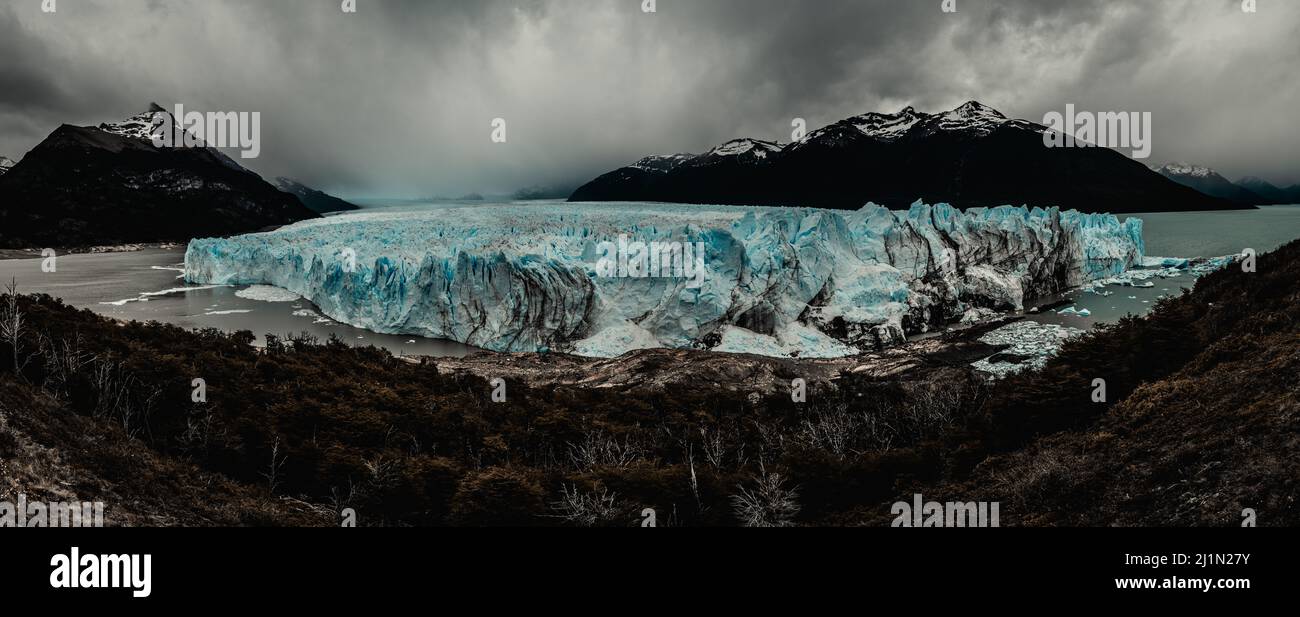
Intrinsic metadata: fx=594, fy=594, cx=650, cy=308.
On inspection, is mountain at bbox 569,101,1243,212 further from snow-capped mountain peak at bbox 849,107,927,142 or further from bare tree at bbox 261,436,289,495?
bare tree at bbox 261,436,289,495

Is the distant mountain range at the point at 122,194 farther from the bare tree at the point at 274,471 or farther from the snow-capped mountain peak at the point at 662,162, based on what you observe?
the bare tree at the point at 274,471

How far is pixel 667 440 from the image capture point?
1142 cm

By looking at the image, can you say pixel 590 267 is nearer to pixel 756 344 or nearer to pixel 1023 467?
pixel 756 344

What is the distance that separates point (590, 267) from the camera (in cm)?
2552

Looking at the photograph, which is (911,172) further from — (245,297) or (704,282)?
(245,297)

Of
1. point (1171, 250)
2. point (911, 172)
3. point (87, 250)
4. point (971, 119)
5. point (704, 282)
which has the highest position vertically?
point (971, 119)

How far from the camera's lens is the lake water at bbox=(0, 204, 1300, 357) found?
86.0 feet

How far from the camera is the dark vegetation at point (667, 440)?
18.7ft

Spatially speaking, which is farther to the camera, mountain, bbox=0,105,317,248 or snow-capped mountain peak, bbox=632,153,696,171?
snow-capped mountain peak, bbox=632,153,696,171

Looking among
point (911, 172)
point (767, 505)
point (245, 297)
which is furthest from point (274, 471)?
point (911, 172)

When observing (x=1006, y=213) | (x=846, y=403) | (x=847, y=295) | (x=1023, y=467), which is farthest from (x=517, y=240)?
(x=1006, y=213)

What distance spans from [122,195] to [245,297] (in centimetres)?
7664

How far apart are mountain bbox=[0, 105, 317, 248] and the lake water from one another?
27.3m

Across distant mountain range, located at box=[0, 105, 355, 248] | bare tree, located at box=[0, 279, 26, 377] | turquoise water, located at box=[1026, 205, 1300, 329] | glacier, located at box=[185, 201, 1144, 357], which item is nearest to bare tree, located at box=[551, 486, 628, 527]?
bare tree, located at box=[0, 279, 26, 377]
